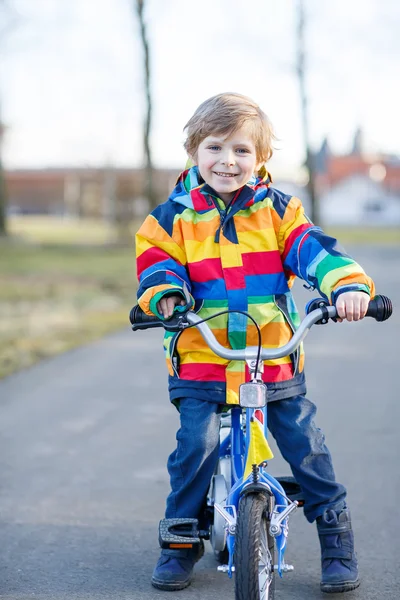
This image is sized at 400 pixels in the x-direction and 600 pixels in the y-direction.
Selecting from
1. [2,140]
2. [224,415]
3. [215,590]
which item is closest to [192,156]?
[224,415]

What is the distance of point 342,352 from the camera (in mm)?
9117

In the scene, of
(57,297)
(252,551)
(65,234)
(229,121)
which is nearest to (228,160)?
(229,121)

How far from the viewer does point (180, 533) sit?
3.55 metres

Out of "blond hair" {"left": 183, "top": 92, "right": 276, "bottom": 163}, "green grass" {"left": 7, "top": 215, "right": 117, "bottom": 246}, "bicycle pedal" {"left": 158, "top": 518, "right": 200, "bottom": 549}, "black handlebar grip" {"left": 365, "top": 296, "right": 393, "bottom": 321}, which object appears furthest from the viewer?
"green grass" {"left": 7, "top": 215, "right": 117, "bottom": 246}

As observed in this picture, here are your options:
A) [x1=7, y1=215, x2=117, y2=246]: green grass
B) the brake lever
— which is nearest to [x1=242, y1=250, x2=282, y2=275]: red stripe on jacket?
the brake lever

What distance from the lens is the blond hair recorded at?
11.0 feet

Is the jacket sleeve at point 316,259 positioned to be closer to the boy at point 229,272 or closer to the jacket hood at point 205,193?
the boy at point 229,272

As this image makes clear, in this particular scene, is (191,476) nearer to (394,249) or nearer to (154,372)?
(154,372)

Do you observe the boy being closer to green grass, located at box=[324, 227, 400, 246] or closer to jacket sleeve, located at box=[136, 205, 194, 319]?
jacket sleeve, located at box=[136, 205, 194, 319]

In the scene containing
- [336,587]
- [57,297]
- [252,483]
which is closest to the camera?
[252,483]

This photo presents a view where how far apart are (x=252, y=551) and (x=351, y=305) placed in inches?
31.4

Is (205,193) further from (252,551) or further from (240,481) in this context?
(252,551)

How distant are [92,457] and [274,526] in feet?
7.98

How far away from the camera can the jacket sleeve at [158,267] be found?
10.6 ft
